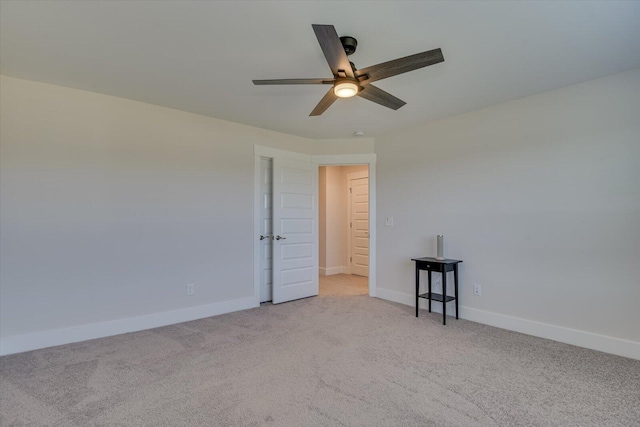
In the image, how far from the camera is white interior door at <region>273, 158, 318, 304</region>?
4.36 m

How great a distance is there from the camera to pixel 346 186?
685 centimetres

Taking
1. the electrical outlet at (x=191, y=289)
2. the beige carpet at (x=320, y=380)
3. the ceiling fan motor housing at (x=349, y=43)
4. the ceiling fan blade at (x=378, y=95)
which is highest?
the ceiling fan motor housing at (x=349, y=43)

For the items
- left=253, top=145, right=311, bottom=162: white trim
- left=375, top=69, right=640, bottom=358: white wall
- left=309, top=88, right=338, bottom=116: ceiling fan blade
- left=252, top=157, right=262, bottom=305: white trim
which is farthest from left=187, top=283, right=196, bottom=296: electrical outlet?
left=375, top=69, right=640, bottom=358: white wall

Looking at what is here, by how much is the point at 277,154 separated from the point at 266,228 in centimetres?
106

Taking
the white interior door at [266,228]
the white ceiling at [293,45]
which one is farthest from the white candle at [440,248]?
the white interior door at [266,228]

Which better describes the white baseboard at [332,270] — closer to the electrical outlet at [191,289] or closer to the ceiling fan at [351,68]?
the electrical outlet at [191,289]

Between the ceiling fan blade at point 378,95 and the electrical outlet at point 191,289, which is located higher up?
the ceiling fan blade at point 378,95

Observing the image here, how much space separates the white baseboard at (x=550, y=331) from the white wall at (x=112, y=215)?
106 inches

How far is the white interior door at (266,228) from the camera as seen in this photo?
14.4ft

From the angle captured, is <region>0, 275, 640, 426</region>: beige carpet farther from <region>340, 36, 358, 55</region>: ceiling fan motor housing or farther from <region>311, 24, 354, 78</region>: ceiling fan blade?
<region>340, 36, 358, 55</region>: ceiling fan motor housing

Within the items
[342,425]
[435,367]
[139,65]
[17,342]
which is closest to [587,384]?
[435,367]

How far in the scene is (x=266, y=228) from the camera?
4.44 metres

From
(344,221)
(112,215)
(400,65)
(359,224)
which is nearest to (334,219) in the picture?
(344,221)

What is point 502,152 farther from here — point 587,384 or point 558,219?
point 587,384
